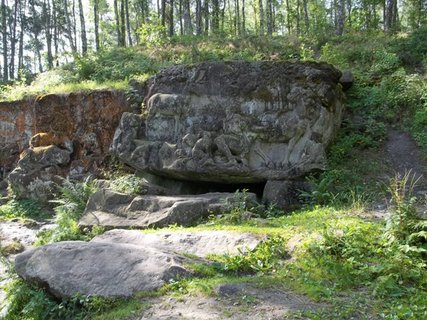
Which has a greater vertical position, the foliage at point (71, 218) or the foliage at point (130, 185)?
the foliage at point (130, 185)

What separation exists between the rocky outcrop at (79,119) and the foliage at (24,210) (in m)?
1.55

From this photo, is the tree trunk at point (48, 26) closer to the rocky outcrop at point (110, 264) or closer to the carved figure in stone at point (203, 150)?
the carved figure in stone at point (203, 150)

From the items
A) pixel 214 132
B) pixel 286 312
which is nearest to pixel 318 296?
pixel 286 312

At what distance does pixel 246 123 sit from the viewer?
10039 mm

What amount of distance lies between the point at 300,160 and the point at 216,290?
18.0ft

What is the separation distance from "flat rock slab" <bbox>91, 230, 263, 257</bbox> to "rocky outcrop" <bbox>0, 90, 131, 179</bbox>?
19.2 ft

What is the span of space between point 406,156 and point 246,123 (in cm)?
420

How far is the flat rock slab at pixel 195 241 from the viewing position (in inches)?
244

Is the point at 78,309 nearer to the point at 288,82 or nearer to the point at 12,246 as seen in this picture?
the point at 12,246

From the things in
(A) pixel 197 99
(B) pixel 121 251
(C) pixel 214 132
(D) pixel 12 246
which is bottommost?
(D) pixel 12 246

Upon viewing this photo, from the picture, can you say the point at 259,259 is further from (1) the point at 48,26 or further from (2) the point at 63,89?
(1) the point at 48,26

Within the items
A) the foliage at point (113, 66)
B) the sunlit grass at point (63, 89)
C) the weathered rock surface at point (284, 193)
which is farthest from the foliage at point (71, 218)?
the foliage at point (113, 66)

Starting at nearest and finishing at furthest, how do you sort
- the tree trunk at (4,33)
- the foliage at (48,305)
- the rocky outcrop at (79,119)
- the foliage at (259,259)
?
the foliage at (48,305)
the foliage at (259,259)
the rocky outcrop at (79,119)
the tree trunk at (4,33)

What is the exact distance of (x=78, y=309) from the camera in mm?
5039
